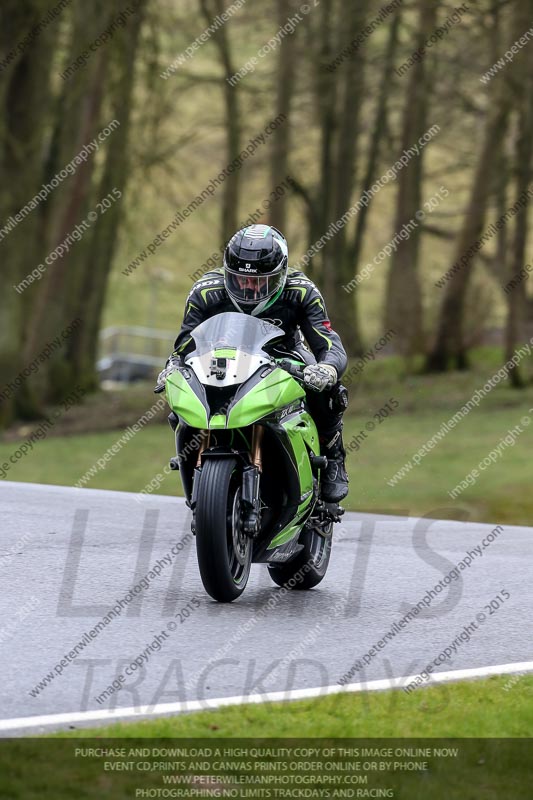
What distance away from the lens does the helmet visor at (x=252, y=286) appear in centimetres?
805

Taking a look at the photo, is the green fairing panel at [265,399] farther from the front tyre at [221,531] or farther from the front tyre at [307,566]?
the front tyre at [307,566]

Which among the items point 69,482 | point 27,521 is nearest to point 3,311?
point 69,482

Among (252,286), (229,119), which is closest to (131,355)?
(229,119)

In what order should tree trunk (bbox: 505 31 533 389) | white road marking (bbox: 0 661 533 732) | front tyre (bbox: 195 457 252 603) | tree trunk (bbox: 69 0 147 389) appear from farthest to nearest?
tree trunk (bbox: 505 31 533 389) → tree trunk (bbox: 69 0 147 389) → front tyre (bbox: 195 457 252 603) → white road marking (bbox: 0 661 533 732)

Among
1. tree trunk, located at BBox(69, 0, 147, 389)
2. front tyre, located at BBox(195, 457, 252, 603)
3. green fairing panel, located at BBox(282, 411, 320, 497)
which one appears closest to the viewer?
front tyre, located at BBox(195, 457, 252, 603)

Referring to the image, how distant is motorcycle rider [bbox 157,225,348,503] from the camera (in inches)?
314

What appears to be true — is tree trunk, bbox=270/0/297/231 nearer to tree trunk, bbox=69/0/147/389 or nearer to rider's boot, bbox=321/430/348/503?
tree trunk, bbox=69/0/147/389

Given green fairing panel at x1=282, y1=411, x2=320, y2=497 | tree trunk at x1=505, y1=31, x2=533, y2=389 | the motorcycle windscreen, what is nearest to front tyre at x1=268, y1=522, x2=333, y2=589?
green fairing panel at x1=282, y1=411, x2=320, y2=497

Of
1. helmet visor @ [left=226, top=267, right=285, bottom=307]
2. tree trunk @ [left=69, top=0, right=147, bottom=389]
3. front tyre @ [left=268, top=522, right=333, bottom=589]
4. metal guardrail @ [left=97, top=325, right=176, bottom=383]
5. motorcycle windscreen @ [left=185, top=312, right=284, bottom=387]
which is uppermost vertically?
helmet visor @ [left=226, top=267, right=285, bottom=307]

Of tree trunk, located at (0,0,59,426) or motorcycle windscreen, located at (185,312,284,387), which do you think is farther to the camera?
tree trunk, located at (0,0,59,426)

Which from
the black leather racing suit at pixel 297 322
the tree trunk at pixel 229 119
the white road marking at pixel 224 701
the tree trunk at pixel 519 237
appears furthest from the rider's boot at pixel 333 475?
the tree trunk at pixel 229 119

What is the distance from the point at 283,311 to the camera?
832 centimetres

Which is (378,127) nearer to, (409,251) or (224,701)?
(409,251)

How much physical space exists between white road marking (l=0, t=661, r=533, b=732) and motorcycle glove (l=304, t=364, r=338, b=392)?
1930 mm
